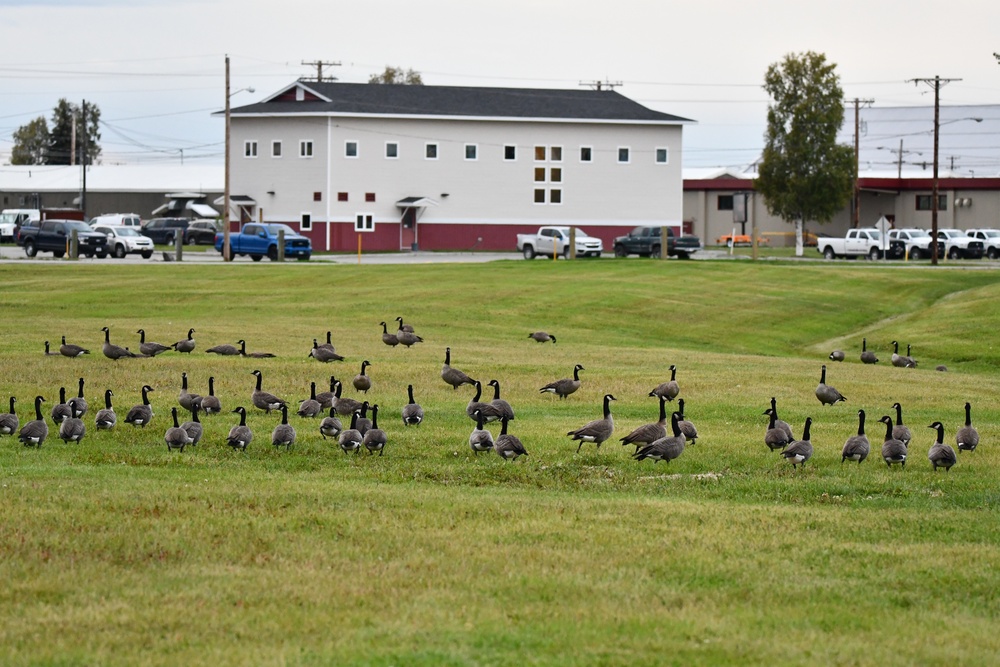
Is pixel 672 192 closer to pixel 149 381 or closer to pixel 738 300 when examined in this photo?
pixel 738 300

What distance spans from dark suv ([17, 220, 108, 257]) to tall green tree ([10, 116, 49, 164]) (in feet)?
306

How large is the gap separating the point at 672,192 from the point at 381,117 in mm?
21624

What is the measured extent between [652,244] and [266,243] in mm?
22639

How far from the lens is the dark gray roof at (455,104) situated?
92.2 metres

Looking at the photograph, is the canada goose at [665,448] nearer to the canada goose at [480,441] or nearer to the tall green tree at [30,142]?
the canada goose at [480,441]

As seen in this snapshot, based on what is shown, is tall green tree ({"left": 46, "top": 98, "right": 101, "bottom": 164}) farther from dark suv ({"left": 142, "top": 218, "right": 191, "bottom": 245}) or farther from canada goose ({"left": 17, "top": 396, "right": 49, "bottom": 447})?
canada goose ({"left": 17, "top": 396, "right": 49, "bottom": 447})

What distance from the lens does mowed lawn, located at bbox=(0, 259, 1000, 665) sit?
355 inches

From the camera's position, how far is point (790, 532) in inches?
493

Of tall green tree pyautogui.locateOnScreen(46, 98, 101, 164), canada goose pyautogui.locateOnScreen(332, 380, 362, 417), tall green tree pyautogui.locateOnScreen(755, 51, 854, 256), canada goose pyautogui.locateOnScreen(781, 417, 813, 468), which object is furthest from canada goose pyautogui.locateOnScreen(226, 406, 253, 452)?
tall green tree pyautogui.locateOnScreen(46, 98, 101, 164)

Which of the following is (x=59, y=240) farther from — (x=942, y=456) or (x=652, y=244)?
(x=942, y=456)

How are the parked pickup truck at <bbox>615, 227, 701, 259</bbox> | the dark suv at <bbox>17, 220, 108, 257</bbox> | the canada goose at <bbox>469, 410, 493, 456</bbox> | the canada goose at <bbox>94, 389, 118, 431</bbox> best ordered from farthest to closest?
1. the parked pickup truck at <bbox>615, 227, 701, 259</bbox>
2. the dark suv at <bbox>17, 220, 108, 257</bbox>
3. the canada goose at <bbox>94, 389, 118, 431</bbox>
4. the canada goose at <bbox>469, 410, 493, 456</bbox>

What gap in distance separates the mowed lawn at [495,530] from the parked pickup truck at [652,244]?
49.2 metres

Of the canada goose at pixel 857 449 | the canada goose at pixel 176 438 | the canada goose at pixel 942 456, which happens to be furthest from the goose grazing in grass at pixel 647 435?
the canada goose at pixel 176 438

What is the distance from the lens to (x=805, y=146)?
8550 cm
